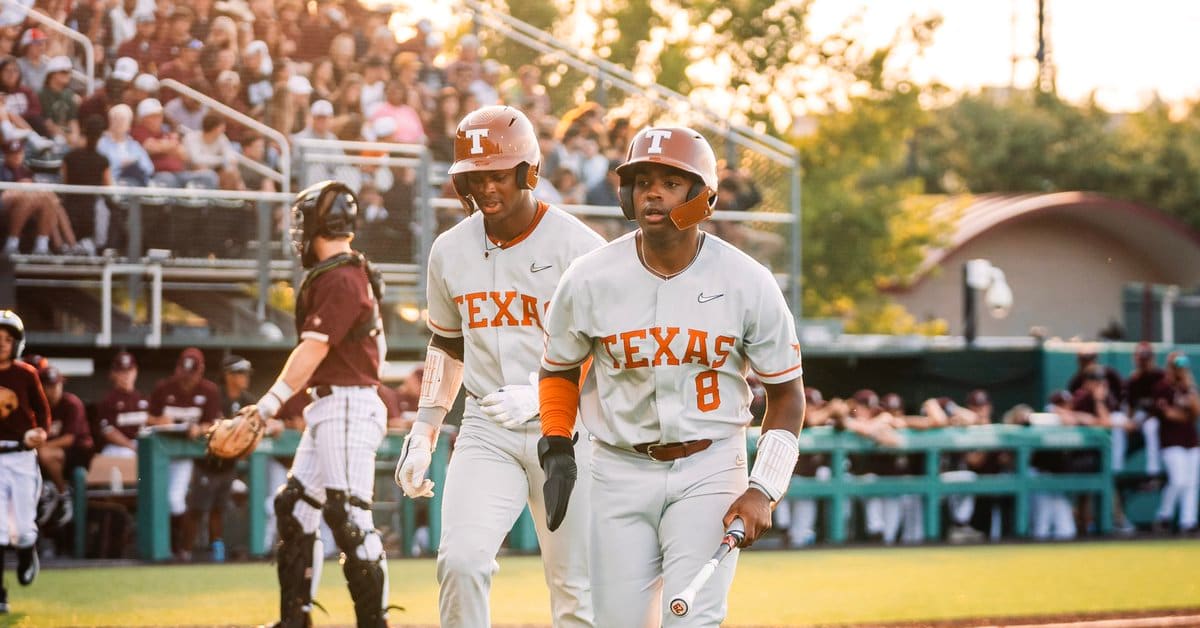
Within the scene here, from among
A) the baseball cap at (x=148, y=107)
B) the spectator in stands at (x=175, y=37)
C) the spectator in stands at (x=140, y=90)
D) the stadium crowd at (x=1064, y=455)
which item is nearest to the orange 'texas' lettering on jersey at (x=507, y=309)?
the baseball cap at (x=148, y=107)

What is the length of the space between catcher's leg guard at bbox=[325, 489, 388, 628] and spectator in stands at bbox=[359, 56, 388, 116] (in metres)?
8.28

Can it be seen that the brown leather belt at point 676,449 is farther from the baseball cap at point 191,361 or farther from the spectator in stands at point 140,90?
the spectator in stands at point 140,90

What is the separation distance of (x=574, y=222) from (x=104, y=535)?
789cm

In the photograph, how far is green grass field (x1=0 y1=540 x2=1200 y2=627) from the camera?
9.94 meters

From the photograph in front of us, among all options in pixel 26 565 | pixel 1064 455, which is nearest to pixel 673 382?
pixel 26 565

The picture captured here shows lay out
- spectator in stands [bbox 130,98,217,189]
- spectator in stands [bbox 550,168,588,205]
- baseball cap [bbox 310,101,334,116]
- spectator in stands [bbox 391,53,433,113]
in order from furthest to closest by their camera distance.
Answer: spectator in stands [bbox 550,168,588,205] < spectator in stands [bbox 391,53,433,113] < baseball cap [bbox 310,101,334,116] < spectator in stands [bbox 130,98,217,189]

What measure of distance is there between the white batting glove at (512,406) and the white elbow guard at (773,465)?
3.99 ft

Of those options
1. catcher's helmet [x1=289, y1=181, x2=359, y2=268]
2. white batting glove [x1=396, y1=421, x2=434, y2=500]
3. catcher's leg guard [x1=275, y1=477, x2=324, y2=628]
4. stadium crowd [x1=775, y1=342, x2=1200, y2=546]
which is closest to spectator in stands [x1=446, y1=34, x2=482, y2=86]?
stadium crowd [x1=775, y1=342, x2=1200, y2=546]

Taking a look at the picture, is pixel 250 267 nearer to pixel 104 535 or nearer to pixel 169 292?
pixel 169 292

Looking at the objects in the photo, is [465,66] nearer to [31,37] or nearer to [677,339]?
[31,37]

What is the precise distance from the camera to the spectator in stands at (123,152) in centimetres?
1380

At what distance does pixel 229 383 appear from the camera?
1339 centimetres

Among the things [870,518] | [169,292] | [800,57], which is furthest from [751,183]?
[800,57]

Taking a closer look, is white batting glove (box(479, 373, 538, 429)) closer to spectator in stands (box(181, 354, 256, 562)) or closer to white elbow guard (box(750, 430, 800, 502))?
white elbow guard (box(750, 430, 800, 502))
